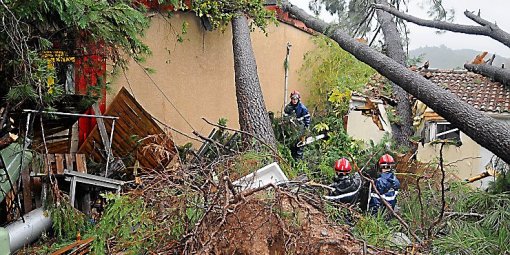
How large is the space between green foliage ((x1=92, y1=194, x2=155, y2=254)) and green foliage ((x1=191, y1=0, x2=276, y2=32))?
6532 mm

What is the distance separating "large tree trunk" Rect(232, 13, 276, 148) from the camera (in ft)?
28.7

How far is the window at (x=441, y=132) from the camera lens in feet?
40.8

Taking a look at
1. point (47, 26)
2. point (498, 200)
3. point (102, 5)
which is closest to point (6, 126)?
point (47, 26)

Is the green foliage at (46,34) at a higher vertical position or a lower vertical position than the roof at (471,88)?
higher

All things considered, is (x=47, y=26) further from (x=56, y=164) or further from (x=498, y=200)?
(x=498, y=200)

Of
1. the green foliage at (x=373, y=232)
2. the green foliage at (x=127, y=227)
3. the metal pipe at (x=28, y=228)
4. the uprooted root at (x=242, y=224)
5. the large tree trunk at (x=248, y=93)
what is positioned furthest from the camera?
the large tree trunk at (x=248, y=93)

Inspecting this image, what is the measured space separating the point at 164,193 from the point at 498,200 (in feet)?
13.2

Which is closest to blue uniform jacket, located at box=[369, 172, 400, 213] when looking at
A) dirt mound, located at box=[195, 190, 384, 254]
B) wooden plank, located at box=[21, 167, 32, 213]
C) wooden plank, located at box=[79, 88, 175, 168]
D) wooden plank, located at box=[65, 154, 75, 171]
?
dirt mound, located at box=[195, 190, 384, 254]

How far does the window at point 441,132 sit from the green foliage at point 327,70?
2.03 metres

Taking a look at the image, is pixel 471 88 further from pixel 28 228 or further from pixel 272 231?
pixel 28 228

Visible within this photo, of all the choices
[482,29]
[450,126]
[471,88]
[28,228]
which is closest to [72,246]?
[28,228]

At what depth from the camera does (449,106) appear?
6.66 m

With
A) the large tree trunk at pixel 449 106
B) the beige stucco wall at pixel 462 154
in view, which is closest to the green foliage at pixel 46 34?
the large tree trunk at pixel 449 106

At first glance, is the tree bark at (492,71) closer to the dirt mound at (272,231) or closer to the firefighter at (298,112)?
the firefighter at (298,112)
